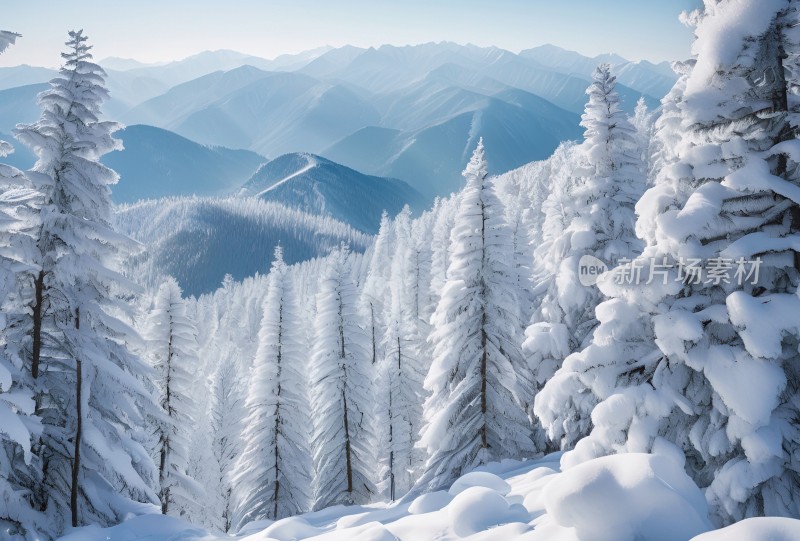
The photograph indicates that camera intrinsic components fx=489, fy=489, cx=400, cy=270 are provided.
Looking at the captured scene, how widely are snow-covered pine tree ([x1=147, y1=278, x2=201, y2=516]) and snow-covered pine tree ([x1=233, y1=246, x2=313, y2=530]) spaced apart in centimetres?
296

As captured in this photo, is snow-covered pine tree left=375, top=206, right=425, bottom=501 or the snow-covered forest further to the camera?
snow-covered pine tree left=375, top=206, right=425, bottom=501

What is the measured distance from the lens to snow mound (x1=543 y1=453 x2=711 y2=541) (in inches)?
190

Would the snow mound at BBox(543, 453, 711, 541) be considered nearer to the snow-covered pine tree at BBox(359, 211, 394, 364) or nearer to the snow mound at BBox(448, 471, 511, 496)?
the snow mound at BBox(448, 471, 511, 496)

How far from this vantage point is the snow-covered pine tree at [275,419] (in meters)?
25.9

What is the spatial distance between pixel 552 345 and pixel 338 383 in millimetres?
12634

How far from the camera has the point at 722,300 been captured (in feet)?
29.1

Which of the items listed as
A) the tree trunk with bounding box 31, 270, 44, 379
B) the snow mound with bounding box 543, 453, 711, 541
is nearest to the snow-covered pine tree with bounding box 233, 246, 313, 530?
the tree trunk with bounding box 31, 270, 44, 379

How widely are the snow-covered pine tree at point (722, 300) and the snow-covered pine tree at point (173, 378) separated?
21.3 metres

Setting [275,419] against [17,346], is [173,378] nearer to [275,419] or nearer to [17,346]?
[275,419]

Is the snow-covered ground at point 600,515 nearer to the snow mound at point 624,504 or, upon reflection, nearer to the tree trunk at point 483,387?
the snow mound at point 624,504

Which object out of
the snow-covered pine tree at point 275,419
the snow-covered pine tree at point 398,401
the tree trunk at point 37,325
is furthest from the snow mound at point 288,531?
the snow-covered pine tree at point 398,401

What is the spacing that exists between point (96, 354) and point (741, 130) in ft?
51.6

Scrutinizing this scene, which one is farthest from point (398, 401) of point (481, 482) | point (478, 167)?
A: point (481, 482)

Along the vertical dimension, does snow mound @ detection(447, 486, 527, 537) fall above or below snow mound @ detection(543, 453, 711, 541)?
below
